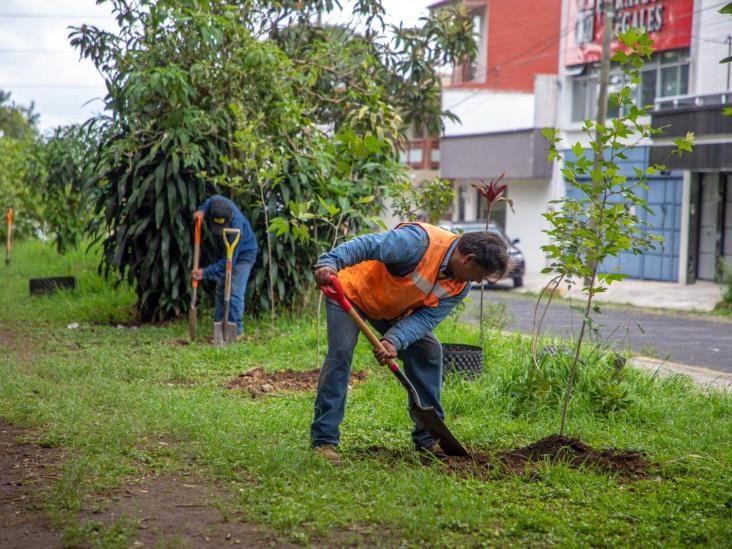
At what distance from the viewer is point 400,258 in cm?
512

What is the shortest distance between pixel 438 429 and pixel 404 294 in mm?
808

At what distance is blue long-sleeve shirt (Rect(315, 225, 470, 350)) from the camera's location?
5.00m

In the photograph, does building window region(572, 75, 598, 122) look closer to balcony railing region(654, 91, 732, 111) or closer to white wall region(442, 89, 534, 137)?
balcony railing region(654, 91, 732, 111)

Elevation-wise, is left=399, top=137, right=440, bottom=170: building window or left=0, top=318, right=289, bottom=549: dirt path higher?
left=399, top=137, right=440, bottom=170: building window

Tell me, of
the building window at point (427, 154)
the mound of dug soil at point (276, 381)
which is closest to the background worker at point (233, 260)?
the mound of dug soil at point (276, 381)

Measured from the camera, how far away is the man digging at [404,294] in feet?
16.6

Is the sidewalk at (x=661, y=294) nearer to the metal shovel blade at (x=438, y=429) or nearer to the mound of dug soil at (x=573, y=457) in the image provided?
the mound of dug soil at (x=573, y=457)

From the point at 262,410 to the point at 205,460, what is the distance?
1.40 meters

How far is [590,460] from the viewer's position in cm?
545

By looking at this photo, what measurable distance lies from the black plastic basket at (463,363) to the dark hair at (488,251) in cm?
259

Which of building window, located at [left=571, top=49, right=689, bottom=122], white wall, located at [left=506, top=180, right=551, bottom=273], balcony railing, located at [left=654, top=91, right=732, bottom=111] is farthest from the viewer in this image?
white wall, located at [left=506, top=180, right=551, bottom=273]

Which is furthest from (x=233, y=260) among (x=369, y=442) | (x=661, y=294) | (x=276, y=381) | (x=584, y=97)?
→ (x=584, y=97)

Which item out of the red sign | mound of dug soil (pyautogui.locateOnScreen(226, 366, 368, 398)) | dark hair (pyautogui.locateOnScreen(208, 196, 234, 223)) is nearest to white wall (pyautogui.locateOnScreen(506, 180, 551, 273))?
the red sign

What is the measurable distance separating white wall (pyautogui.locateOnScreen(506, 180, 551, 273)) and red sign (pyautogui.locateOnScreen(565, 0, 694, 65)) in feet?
14.3
